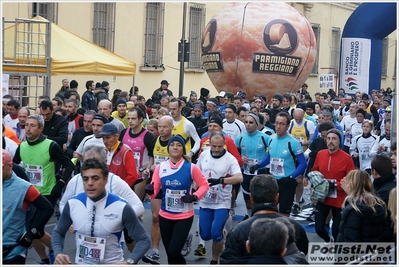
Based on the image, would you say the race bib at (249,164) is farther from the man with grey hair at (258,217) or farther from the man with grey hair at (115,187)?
the man with grey hair at (258,217)

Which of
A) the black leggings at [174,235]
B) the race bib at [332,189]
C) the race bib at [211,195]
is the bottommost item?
the black leggings at [174,235]

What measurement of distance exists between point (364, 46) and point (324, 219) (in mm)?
19258

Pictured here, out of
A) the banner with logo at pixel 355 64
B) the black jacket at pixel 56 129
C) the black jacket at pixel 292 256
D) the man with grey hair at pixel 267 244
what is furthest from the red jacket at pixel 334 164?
the banner with logo at pixel 355 64

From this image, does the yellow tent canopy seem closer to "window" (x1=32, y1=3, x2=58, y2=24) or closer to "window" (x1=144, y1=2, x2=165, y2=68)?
"window" (x1=32, y1=3, x2=58, y2=24)

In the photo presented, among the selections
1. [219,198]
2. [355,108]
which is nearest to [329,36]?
[355,108]

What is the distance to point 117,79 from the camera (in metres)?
25.6

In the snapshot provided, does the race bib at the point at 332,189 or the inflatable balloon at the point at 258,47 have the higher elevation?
the inflatable balloon at the point at 258,47

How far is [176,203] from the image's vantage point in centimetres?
727

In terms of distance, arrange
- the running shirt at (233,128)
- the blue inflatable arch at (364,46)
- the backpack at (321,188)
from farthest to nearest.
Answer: the blue inflatable arch at (364,46) < the running shirt at (233,128) < the backpack at (321,188)

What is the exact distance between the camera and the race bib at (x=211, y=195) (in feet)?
25.9

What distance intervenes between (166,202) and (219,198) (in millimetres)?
849

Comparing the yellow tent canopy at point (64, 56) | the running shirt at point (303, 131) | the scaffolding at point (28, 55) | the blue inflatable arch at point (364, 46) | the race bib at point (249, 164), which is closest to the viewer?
the race bib at point (249, 164)

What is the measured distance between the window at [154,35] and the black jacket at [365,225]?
21.3 metres

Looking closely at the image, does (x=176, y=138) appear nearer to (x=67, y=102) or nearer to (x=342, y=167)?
(x=342, y=167)
